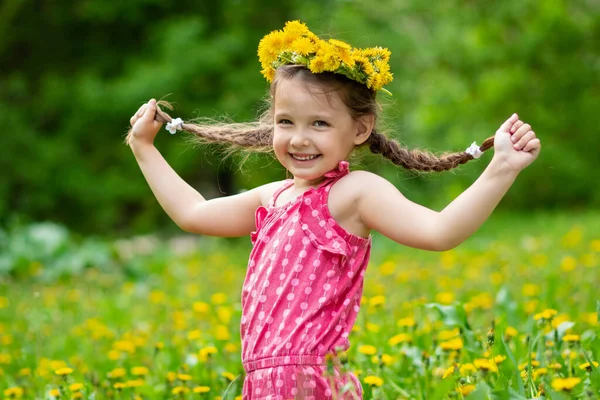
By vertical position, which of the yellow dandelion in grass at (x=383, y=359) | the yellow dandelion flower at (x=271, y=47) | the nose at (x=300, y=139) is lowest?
the yellow dandelion in grass at (x=383, y=359)

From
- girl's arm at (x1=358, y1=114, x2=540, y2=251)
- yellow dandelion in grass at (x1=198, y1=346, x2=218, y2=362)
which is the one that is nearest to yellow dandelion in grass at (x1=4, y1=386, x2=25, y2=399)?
yellow dandelion in grass at (x1=198, y1=346, x2=218, y2=362)

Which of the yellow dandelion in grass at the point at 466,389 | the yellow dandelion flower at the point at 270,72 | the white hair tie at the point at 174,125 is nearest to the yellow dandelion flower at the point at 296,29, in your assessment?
the yellow dandelion flower at the point at 270,72

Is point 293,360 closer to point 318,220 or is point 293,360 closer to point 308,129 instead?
point 318,220

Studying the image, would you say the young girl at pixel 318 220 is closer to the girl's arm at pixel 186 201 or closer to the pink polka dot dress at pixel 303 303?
the pink polka dot dress at pixel 303 303

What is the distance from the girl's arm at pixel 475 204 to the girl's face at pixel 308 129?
0.25 metres

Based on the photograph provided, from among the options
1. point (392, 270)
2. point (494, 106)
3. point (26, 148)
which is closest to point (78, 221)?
point (26, 148)

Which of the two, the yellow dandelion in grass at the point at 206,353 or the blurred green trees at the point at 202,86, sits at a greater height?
the blurred green trees at the point at 202,86

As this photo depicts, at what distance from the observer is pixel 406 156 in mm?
2328

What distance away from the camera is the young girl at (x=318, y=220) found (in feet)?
6.72

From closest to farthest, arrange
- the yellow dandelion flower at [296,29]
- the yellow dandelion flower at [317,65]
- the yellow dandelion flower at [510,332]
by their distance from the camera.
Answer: the yellow dandelion flower at [317,65], the yellow dandelion flower at [296,29], the yellow dandelion flower at [510,332]

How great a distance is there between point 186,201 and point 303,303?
0.58m

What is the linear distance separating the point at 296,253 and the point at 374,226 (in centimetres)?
20

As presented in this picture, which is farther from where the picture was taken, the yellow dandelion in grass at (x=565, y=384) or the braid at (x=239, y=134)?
the braid at (x=239, y=134)

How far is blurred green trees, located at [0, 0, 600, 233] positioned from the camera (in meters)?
12.0
